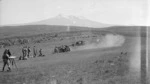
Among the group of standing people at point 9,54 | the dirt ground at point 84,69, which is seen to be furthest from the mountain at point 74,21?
the group of standing people at point 9,54

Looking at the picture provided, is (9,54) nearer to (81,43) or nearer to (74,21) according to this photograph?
(74,21)

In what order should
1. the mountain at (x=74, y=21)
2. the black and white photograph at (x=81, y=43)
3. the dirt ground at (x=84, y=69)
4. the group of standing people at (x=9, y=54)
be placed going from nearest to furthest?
the dirt ground at (x=84, y=69) → the black and white photograph at (x=81, y=43) → the mountain at (x=74, y=21) → the group of standing people at (x=9, y=54)

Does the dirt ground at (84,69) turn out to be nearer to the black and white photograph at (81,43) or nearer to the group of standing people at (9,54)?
the black and white photograph at (81,43)

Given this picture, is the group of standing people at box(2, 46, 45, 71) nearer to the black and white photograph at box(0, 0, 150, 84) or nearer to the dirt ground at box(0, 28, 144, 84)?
the black and white photograph at box(0, 0, 150, 84)

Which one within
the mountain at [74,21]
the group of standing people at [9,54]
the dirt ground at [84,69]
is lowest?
the dirt ground at [84,69]

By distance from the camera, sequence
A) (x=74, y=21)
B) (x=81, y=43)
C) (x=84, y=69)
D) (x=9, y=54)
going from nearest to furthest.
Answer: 1. (x=84, y=69)
2. (x=74, y=21)
3. (x=9, y=54)
4. (x=81, y=43)

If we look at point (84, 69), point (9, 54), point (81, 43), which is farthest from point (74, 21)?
point (9, 54)

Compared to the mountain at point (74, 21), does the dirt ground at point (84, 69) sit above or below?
below

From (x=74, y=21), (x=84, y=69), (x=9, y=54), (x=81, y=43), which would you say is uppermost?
(x=74, y=21)
